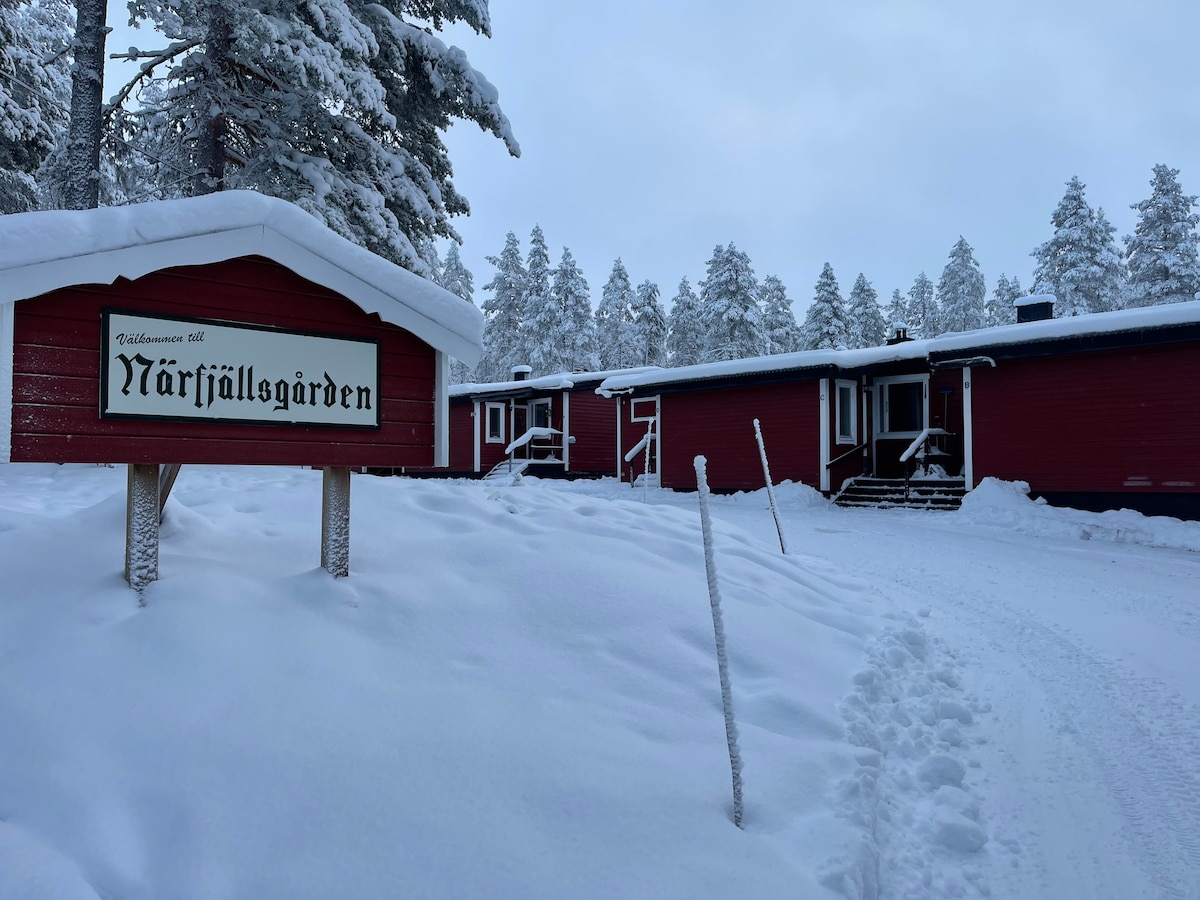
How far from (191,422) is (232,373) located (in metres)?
0.31

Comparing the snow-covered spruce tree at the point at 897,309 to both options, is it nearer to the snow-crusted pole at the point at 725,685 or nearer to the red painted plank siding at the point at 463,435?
the red painted plank siding at the point at 463,435

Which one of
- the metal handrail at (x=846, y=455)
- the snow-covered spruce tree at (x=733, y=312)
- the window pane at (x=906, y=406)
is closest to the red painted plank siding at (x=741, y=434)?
the metal handrail at (x=846, y=455)

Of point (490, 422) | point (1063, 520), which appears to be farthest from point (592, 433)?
point (1063, 520)

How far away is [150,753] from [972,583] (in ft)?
26.1

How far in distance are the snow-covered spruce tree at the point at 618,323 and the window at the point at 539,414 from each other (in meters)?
25.3

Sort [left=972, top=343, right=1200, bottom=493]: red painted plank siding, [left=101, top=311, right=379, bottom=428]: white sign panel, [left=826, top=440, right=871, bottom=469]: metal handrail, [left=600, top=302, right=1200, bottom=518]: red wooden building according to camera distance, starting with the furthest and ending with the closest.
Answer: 1. [left=826, top=440, right=871, bottom=469]: metal handrail
2. [left=600, top=302, right=1200, bottom=518]: red wooden building
3. [left=972, top=343, right=1200, bottom=493]: red painted plank siding
4. [left=101, top=311, right=379, bottom=428]: white sign panel

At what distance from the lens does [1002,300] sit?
196 feet

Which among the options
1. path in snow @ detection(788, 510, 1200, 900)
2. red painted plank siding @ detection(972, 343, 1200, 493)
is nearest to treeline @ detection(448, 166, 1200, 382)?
red painted plank siding @ detection(972, 343, 1200, 493)

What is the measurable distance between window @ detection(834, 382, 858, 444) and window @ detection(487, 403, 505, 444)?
13.1m

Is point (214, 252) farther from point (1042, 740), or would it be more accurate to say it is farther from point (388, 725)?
point (1042, 740)

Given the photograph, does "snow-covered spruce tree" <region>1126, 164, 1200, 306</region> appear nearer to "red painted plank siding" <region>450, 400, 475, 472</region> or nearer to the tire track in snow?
"red painted plank siding" <region>450, 400, 475, 472</region>

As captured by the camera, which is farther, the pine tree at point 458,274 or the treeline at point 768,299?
the pine tree at point 458,274

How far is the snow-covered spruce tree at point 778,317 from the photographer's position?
158 feet

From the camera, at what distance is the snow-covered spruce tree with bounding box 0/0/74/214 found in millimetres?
13141
